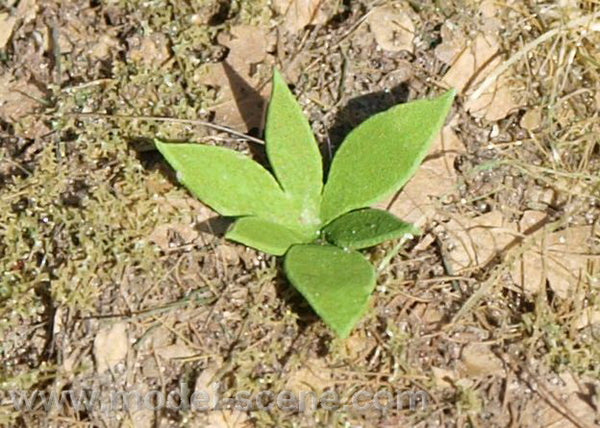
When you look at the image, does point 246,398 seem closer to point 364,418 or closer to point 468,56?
point 364,418

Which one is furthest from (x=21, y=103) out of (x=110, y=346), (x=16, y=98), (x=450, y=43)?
(x=450, y=43)

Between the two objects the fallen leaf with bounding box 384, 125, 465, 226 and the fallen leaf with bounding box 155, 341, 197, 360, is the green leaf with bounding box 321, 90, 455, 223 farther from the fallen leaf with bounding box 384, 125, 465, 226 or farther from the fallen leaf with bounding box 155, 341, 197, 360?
the fallen leaf with bounding box 155, 341, 197, 360

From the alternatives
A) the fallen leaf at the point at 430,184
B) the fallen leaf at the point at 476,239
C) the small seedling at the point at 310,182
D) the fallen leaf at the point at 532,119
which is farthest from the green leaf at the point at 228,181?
the fallen leaf at the point at 532,119

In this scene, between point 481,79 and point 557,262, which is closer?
point 557,262

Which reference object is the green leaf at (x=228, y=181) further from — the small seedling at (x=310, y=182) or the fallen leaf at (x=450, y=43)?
the fallen leaf at (x=450, y=43)

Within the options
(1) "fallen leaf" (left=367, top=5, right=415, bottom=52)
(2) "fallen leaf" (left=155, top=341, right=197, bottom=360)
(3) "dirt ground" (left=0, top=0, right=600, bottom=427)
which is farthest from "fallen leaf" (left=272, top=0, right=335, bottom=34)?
(2) "fallen leaf" (left=155, top=341, right=197, bottom=360)

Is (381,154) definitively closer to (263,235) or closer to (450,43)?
(263,235)

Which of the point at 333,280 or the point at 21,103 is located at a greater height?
the point at 21,103
